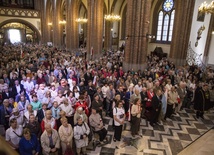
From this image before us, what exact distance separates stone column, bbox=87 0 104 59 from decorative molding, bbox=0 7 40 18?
868 inches

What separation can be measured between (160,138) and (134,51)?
7.55 m

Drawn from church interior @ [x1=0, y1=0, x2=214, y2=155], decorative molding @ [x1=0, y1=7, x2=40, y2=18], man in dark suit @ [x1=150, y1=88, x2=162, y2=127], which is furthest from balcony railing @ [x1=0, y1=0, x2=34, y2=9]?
man in dark suit @ [x1=150, y1=88, x2=162, y2=127]

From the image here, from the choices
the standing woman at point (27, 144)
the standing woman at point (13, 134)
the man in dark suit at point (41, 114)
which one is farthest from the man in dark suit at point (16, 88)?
→ the standing woman at point (27, 144)

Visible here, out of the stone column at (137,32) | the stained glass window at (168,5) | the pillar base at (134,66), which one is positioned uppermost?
the stained glass window at (168,5)

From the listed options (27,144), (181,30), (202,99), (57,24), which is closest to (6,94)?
(27,144)

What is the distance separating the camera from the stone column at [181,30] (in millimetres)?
15047

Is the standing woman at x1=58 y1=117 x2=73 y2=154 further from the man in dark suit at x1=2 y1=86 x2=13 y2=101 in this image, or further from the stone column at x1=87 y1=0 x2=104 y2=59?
the stone column at x1=87 y1=0 x2=104 y2=59

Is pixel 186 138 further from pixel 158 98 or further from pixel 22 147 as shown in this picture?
pixel 22 147

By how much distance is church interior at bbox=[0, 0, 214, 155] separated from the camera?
6.24 metres

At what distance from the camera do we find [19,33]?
126 feet

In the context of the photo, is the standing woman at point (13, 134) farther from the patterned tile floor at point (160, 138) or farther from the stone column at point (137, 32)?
the stone column at point (137, 32)

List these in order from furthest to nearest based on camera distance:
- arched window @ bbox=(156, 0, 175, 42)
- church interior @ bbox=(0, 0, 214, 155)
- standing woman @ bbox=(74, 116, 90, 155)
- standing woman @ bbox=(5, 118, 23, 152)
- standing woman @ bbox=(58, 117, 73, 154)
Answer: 1. arched window @ bbox=(156, 0, 175, 42)
2. church interior @ bbox=(0, 0, 214, 155)
3. standing woman @ bbox=(74, 116, 90, 155)
4. standing woman @ bbox=(58, 117, 73, 154)
5. standing woman @ bbox=(5, 118, 23, 152)

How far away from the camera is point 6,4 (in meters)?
33.2

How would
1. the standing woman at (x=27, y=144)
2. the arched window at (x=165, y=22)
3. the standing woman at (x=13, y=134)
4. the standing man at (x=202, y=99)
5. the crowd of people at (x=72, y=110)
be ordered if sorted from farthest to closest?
the arched window at (x=165, y=22) < the standing man at (x=202, y=99) < the crowd of people at (x=72, y=110) < the standing woman at (x=13, y=134) < the standing woman at (x=27, y=144)
